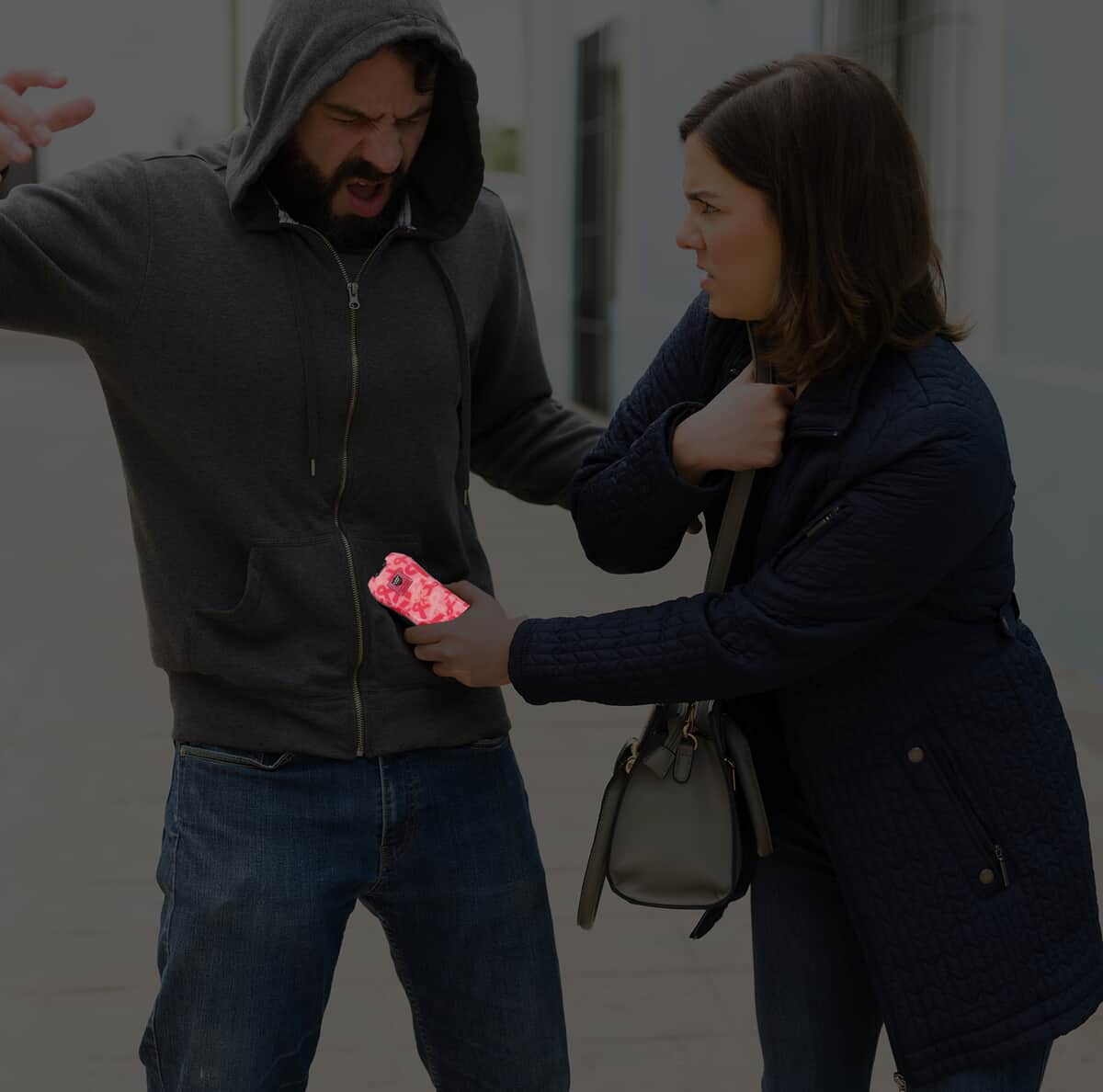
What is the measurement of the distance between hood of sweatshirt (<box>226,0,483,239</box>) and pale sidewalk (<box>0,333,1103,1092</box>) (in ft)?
6.46

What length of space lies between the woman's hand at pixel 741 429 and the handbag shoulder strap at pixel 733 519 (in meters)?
0.03

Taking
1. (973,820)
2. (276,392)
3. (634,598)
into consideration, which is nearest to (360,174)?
(276,392)

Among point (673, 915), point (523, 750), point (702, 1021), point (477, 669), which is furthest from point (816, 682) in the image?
point (523, 750)

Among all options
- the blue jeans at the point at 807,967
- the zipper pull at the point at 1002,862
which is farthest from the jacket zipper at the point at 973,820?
the blue jeans at the point at 807,967

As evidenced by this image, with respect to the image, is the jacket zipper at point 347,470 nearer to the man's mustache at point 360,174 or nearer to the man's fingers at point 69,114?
the man's mustache at point 360,174

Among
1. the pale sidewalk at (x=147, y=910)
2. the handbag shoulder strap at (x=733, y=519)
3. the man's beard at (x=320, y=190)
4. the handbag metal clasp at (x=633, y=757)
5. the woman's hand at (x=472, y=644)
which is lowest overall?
the pale sidewalk at (x=147, y=910)

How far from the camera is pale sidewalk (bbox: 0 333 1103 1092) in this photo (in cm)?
367

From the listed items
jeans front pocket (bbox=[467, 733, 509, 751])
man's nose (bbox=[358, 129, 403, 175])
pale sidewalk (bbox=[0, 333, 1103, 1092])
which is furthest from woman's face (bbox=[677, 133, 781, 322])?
pale sidewalk (bbox=[0, 333, 1103, 1092])

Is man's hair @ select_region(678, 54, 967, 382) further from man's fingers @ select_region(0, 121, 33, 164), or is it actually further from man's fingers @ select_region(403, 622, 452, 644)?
man's fingers @ select_region(0, 121, 33, 164)

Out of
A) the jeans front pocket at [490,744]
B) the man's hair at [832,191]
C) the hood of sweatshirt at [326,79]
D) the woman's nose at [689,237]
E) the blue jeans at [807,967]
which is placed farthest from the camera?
the jeans front pocket at [490,744]

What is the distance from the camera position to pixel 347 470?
2.27 meters

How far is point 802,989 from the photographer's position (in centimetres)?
227

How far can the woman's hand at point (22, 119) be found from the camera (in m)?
2.01

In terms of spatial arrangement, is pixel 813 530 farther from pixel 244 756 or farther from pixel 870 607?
pixel 244 756
